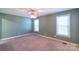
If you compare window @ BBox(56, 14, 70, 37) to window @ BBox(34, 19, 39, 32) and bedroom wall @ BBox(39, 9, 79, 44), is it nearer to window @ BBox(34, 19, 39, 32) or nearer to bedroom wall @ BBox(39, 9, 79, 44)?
bedroom wall @ BBox(39, 9, 79, 44)

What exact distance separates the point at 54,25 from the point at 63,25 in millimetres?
221

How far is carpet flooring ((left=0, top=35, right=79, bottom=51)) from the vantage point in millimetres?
2252

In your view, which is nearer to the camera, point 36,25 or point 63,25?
point 63,25

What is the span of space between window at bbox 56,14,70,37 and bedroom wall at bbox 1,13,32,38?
2.33 ft

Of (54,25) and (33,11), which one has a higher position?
(33,11)

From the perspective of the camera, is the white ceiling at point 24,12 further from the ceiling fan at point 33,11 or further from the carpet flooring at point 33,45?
the carpet flooring at point 33,45

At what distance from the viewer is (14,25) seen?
2295mm

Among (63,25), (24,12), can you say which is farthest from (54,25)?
(24,12)

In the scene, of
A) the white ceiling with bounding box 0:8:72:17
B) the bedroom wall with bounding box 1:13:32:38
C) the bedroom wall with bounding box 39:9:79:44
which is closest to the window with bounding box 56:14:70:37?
the bedroom wall with bounding box 39:9:79:44

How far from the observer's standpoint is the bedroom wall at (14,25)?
2244 millimetres

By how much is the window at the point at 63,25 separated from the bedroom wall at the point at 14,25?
2.33 ft

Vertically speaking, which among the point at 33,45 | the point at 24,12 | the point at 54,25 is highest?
the point at 24,12

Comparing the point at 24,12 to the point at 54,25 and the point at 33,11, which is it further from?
the point at 54,25

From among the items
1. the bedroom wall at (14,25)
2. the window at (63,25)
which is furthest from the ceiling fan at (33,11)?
the window at (63,25)
